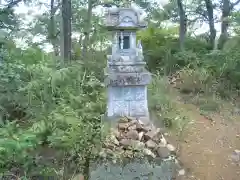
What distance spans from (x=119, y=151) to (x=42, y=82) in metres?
2.40

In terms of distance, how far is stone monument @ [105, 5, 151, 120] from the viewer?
211 inches

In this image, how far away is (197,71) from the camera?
7980mm

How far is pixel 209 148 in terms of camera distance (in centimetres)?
575

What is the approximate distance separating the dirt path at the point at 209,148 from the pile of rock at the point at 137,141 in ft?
1.37

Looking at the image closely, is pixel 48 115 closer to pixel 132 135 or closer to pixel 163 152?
pixel 132 135

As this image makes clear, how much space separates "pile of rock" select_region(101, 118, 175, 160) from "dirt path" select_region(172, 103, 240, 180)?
1.37 feet

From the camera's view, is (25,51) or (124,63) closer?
(124,63)

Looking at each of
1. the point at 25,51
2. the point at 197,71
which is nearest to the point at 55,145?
the point at 25,51

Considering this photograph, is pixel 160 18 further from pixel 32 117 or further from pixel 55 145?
pixel 55 145

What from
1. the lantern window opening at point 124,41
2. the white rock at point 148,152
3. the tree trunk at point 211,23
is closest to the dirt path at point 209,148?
the white rock at point 148,152

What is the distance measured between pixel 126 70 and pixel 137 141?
1235 millimetres

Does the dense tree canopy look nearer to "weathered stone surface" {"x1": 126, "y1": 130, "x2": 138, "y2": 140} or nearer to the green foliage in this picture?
the green foliage

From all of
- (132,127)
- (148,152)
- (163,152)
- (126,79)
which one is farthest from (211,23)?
(148,152)

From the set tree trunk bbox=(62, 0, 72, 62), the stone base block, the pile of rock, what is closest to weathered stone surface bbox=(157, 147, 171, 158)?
the pile of rock
